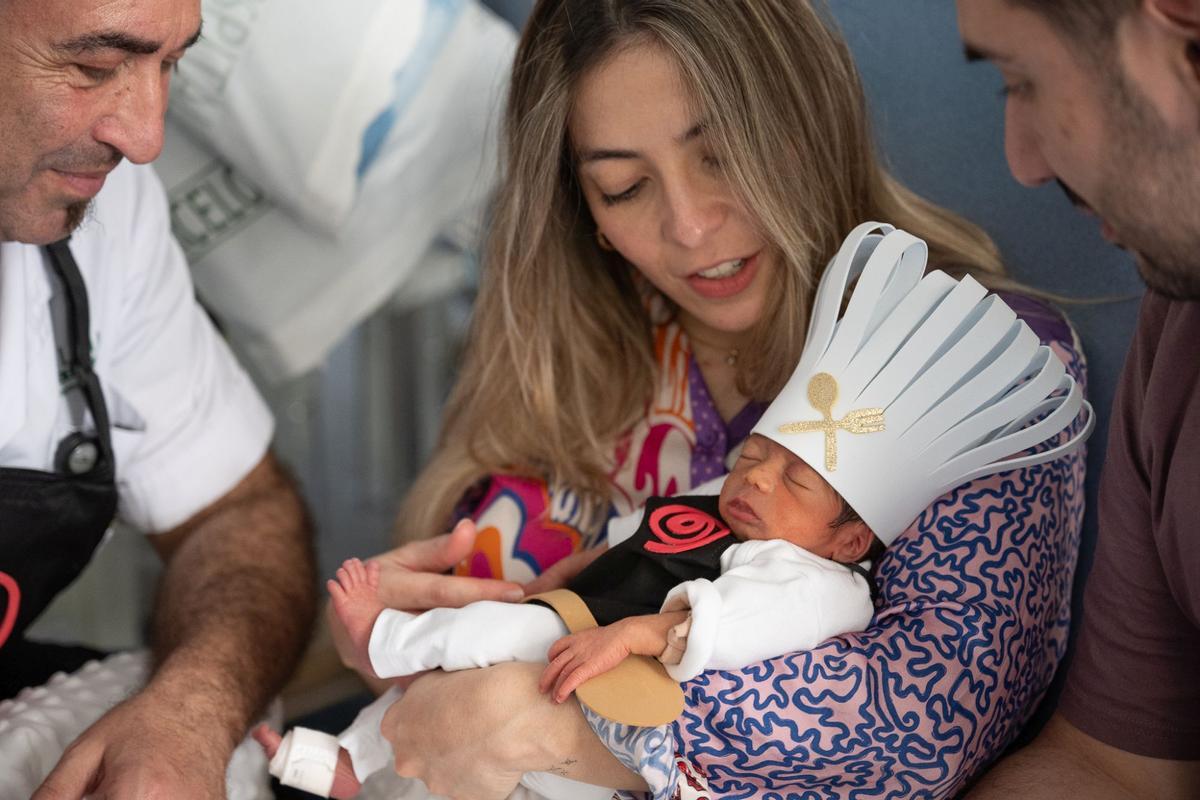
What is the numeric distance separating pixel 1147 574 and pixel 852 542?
0.82 feet

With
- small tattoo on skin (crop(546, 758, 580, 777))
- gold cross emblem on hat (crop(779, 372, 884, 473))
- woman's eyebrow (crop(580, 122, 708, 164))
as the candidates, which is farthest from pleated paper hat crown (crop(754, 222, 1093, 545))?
small tattoo on skin (crop(546, 758, 580, 777))

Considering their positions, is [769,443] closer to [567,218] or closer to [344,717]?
[567,218]

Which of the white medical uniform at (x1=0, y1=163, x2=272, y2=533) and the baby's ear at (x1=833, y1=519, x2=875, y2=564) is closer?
the baby's ear at (x1=833, y1=519, x2=875, y2=564)

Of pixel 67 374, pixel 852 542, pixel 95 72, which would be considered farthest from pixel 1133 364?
pixel 67 374

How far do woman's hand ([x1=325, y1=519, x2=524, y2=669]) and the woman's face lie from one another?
1.12 ft

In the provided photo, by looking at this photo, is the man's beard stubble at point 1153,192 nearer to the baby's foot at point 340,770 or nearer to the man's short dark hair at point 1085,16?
the man's short dark hair at point 1085,16

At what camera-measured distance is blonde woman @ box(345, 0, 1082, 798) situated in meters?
1.12

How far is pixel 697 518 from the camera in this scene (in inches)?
49.2

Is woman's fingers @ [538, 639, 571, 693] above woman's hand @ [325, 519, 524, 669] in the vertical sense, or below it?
above

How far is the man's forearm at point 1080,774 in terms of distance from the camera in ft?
3.86

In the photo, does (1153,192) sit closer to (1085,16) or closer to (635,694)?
(1085,16)

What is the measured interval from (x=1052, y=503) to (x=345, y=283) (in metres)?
1.15

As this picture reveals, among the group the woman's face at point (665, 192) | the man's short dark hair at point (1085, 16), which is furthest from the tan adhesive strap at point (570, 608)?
the man's short dark hair at point (1085, 16)

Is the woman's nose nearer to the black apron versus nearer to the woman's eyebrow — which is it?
the woman's eyebrow
